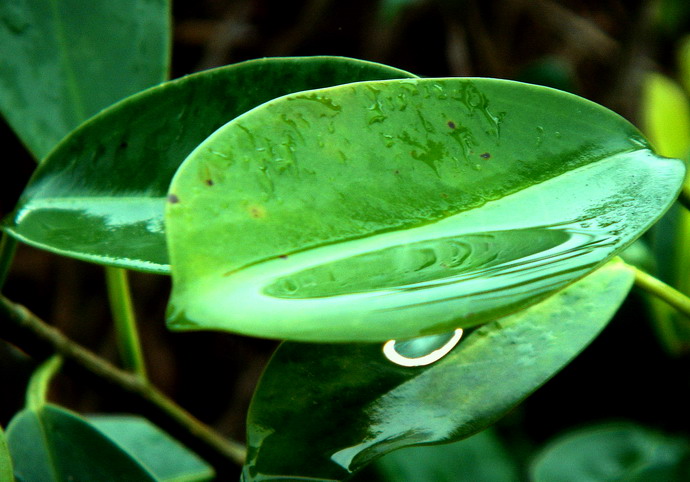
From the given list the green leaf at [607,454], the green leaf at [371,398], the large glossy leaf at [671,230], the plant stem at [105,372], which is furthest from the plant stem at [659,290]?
the green leaf at [607,454]

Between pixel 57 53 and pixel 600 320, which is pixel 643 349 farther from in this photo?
pixel 57 53

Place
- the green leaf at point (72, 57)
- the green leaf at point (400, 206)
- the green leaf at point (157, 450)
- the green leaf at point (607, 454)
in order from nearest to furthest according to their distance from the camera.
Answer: the green leaf at point (400, 206)
the green leaf at point (72, 57)
the green leaf at point (157, 450)
the green leaf at point (607, 454)

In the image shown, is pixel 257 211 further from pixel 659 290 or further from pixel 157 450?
pixel 157 450

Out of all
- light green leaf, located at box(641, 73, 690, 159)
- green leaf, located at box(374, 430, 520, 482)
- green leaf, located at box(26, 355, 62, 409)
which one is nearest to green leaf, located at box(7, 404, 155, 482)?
green leaf, located at box(26, 355, 62, 409)

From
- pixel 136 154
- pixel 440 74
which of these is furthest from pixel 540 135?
pixel 440 74

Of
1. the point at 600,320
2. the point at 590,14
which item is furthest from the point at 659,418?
the point at 590,14

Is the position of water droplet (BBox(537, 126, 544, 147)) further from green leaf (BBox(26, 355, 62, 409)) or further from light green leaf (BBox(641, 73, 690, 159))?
light green leaf (BBox(641, 73, 690, 159))

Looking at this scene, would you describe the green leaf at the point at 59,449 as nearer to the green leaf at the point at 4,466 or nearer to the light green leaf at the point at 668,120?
the green leaf at the point at 4,466
